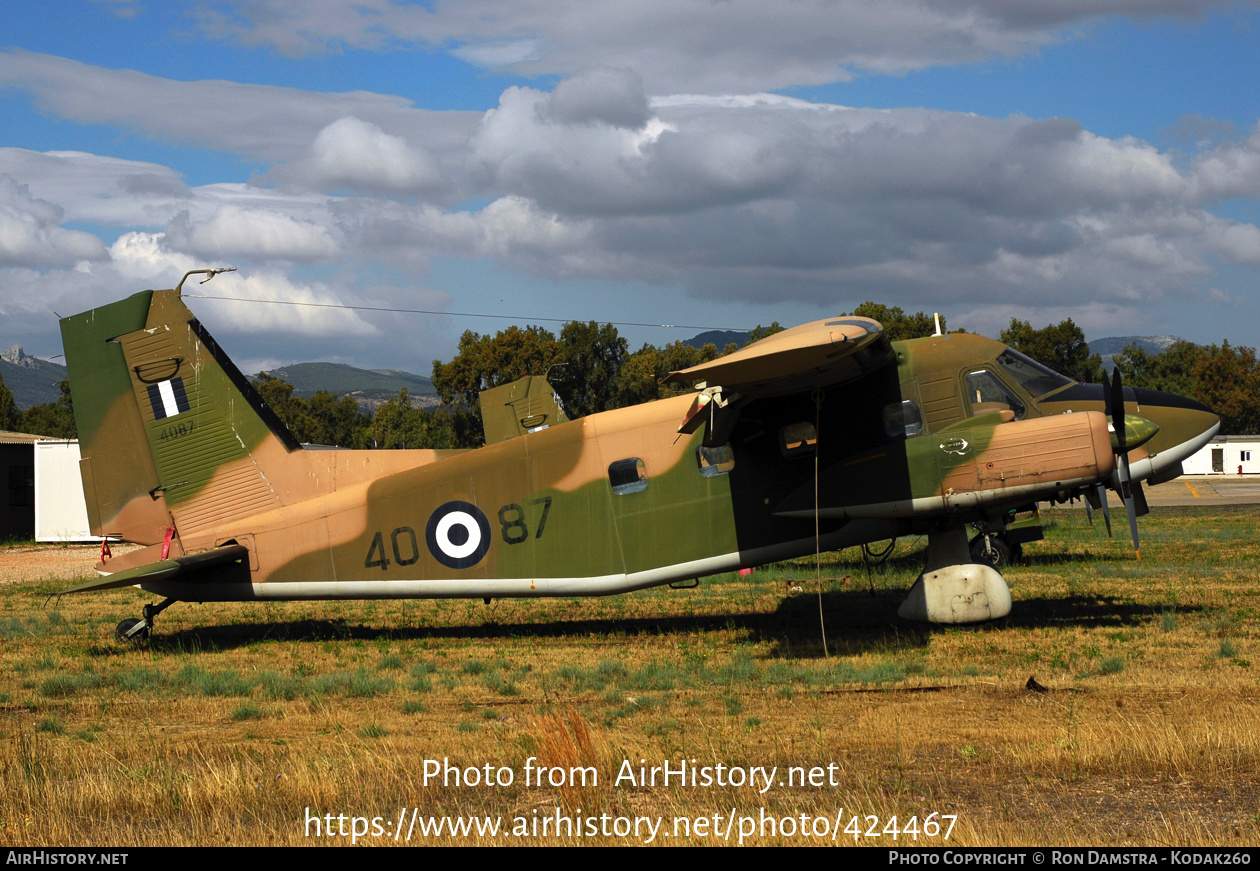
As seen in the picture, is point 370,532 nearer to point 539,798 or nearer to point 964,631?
point 539,798

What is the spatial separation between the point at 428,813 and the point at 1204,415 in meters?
12.6

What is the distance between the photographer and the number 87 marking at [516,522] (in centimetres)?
1471

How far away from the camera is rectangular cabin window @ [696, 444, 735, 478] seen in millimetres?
14305

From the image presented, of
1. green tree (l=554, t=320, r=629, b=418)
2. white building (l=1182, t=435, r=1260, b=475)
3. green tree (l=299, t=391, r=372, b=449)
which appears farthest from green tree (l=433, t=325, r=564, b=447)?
white building (l=1182, t=435, r=1260, b=475)

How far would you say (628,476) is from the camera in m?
14.5

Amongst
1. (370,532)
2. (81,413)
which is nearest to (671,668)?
(370,532)

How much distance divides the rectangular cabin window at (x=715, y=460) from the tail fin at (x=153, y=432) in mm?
6897

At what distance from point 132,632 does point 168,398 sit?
3.77 m

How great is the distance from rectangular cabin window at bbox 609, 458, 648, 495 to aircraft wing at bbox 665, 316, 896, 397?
2.19 m

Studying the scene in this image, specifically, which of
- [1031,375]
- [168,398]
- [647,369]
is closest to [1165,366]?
[647,369]

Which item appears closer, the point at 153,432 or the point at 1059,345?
the point at 153,432

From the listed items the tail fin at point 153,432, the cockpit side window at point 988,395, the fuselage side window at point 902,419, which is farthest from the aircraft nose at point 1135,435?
the tail fin at point 153,432

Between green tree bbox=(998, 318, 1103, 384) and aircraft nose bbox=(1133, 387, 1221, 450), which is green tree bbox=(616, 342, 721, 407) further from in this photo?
aircraft nose bbox=(1133, 387, 1221, 450)

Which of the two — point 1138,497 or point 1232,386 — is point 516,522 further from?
point 1232,386
